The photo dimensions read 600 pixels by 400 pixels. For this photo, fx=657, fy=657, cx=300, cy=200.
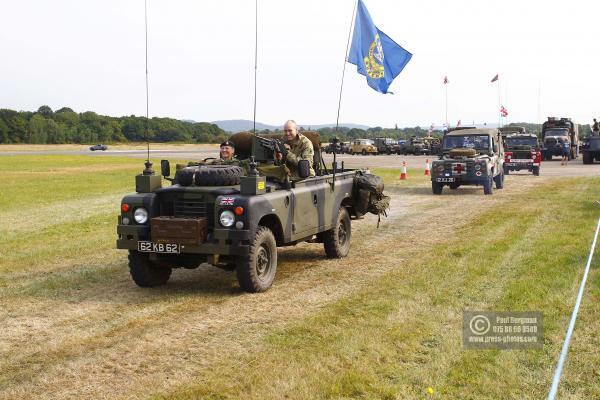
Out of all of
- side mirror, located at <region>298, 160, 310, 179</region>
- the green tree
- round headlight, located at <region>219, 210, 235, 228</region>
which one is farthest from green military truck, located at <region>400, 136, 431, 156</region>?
the green tree

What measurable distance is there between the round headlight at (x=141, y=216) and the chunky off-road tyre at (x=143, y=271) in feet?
1.45

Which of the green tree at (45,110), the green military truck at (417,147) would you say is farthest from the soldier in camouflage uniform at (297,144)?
the green tree at (45,110)

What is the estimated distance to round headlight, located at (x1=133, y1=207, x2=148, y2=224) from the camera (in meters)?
8.03

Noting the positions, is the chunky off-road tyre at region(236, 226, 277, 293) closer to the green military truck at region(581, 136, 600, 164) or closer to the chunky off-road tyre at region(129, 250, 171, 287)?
the chunky off-road tyre at region(129, 250, 171, 287)

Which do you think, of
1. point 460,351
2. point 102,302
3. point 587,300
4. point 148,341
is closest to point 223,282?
point 102,302

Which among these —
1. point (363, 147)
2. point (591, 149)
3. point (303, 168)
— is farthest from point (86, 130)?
point (303, 168)

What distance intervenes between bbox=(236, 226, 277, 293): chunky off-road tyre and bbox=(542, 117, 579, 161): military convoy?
1468 inches

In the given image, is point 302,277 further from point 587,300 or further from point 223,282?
point 587,300

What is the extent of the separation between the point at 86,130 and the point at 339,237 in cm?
10373

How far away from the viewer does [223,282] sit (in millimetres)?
8797

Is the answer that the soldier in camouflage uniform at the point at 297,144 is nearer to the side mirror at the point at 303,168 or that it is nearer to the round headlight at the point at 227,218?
the side mirror at the point at 303,168
